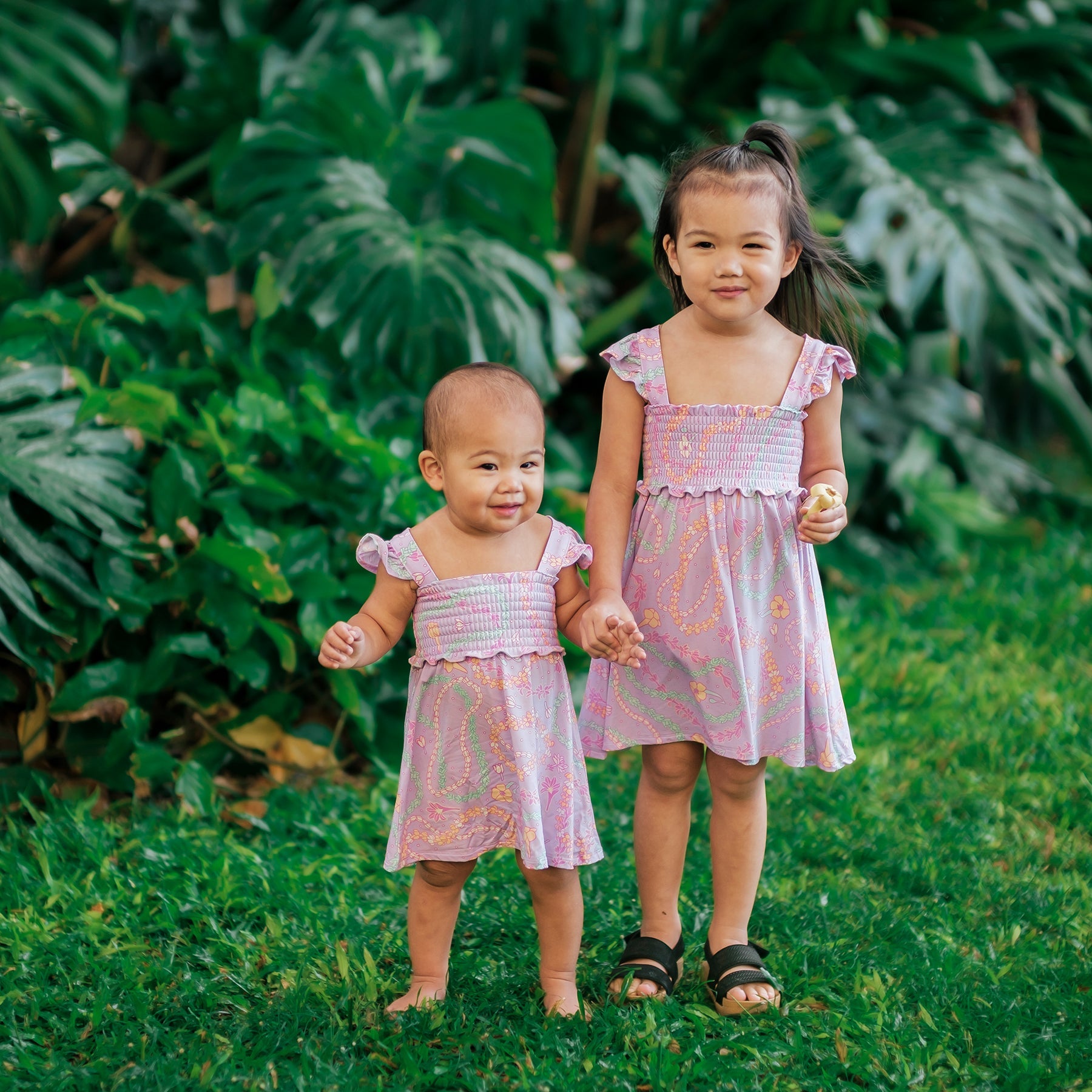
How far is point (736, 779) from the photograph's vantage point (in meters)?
2.32

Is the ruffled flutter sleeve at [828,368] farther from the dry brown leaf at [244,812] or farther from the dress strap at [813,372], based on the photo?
the dry brown leaf at [244,812]

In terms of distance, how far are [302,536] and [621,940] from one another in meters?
1.38

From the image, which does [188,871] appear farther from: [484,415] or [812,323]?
[812,323]

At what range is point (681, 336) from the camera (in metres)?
2.27

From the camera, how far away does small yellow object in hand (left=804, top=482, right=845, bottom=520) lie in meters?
2.14

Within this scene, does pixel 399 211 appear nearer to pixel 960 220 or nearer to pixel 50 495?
pixel 50 495

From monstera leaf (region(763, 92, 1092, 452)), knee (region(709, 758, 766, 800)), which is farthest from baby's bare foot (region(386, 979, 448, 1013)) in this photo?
monstera leaf (region(763, 92, 1092, 452))

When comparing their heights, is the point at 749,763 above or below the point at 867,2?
below

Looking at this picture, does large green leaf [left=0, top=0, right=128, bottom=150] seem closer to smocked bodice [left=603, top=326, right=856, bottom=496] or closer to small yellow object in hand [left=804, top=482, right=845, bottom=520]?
smocked bodice [left=603, top=326, right=856, bottom=496]

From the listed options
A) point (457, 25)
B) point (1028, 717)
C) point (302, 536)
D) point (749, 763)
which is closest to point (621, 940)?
point (749, 763)

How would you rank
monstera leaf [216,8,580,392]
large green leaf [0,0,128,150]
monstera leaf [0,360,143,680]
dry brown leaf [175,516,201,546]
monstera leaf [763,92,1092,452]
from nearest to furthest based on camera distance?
monstera leaf [0,360,143,680] < dry brown leaf [175,516,201,546] < monstera leaf [216,8,580,392] < large green leaf [0,0,128,150] < monstera leaf [763,92,1092,452]

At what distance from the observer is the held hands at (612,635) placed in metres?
2.07

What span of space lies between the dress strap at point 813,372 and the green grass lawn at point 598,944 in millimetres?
1095

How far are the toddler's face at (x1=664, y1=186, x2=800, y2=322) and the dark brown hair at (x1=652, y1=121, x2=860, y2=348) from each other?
0.03 meters
